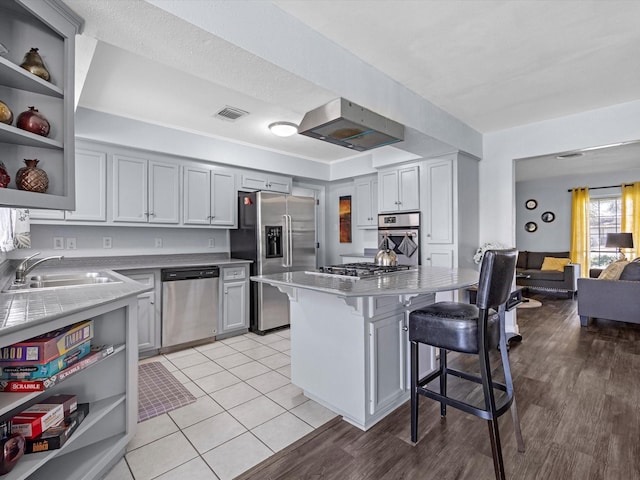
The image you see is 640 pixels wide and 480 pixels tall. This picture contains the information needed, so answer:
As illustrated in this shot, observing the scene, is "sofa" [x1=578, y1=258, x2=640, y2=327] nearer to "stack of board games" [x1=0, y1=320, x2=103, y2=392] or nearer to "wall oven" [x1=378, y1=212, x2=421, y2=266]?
"wall oven" [x1=378, y1=212, x2=421, y2=266]

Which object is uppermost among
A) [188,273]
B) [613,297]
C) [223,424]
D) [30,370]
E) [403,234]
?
[403,234]

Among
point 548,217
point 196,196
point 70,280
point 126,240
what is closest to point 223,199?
point 196,196

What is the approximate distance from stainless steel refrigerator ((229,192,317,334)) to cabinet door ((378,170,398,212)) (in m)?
1.12

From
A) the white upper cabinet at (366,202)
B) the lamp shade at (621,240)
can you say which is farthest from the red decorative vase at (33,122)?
the lamp shade at (621,240)

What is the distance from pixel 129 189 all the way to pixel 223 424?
8.58 feet

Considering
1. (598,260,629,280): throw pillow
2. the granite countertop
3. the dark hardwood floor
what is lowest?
the dark hardwood floor

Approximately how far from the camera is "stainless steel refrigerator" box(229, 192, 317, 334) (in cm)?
413

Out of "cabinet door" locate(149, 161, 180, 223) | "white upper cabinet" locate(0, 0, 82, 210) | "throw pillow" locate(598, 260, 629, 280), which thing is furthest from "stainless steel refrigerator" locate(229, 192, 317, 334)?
"throw pillow" locate(598, 260, 629, 280)

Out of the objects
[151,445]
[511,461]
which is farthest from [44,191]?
[511,461]

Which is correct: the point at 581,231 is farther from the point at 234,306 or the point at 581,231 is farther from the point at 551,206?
the point at 234,306

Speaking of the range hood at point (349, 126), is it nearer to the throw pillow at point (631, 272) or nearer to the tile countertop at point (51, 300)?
the tile countertop at point (51, 300)

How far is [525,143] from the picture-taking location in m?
3.78

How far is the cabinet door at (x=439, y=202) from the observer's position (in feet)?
12.6

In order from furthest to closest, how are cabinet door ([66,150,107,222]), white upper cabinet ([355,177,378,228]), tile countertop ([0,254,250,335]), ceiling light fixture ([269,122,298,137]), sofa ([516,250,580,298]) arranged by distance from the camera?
sofa ([516,250,580,298]), white upper cabinet ([355,177,378,228]), ceiling light fixture ([269,122,298,137]), cabinet door ([66,150,107,222]), tile countertop ([0,254,250,335])
